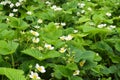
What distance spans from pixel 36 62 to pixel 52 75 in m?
0.13

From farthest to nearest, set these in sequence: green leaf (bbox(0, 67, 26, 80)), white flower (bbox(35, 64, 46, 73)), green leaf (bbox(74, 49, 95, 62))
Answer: green leaf (bbox(74, 49, 95, 62)), white flower (bbox(35, 64, 46, 73)), green leaf (bbox(0, 67, 26, 80))

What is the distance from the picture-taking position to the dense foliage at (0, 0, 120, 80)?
214 centimetres

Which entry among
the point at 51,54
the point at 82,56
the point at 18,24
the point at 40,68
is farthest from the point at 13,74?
the point at 18,24

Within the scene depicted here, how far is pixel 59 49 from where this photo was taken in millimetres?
2365

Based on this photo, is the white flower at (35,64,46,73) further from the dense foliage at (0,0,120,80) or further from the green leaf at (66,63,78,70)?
the green leaf at (66,63,78,70)

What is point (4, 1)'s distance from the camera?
3.82 meters

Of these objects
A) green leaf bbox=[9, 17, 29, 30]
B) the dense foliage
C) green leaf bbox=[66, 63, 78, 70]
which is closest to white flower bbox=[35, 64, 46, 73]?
the dense foliage

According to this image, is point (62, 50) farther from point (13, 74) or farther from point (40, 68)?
point (13, 74)

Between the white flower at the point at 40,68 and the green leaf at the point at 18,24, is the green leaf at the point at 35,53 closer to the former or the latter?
the white flower at the point at 40,68

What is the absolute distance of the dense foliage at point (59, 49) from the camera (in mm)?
2137

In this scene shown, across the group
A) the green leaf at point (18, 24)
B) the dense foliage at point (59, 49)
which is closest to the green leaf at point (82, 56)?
the dense foliage at point (59, 49)

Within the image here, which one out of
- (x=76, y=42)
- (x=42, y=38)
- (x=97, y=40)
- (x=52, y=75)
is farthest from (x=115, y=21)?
(x=52, y=75)

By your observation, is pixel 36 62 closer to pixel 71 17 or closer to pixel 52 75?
pixel 52 75

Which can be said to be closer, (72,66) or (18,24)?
(72,66)
